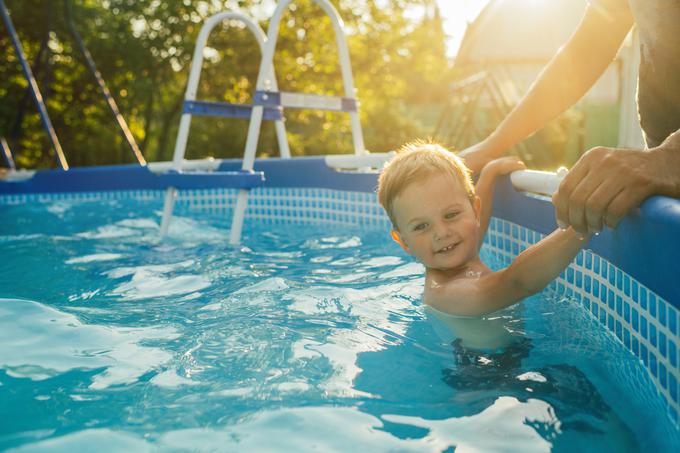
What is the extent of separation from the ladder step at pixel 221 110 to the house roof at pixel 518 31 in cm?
743

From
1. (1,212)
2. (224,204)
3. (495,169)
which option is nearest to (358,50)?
(224,204)

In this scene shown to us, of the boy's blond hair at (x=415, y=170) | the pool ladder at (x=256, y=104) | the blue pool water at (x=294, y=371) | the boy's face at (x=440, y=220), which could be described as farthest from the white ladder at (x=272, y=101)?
the boy's face at (x=440, y=220)

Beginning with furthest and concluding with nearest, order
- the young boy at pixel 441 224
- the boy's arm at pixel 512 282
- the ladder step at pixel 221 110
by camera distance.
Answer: the ladder step at pixel 221 110
the young boy at pixel 441 224
the boy's arm at pixel 512 282

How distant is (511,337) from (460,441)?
0.72 meters

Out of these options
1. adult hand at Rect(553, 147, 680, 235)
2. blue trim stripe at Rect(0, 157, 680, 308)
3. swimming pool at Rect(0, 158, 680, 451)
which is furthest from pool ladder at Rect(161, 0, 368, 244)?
adult hand at Rect(553, 147, 680, 235)

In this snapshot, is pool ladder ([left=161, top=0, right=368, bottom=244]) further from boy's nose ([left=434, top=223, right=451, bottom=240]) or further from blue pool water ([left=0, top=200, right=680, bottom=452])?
boy's nose ([left=434, top=223, right=451, bottom=240])

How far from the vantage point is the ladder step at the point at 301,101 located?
4.09m

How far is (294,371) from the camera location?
1.83 metres

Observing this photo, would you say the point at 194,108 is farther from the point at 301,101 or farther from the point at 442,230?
the point at 442,230

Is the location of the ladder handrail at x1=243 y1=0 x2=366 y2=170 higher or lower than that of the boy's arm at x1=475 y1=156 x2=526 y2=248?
higher

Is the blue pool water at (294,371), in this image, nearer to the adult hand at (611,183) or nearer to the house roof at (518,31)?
the adult hand at (611,183)

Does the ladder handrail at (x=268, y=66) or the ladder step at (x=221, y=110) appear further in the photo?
the ladder step at (x=221, y=110)

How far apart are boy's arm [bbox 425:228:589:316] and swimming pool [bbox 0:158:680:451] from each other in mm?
124

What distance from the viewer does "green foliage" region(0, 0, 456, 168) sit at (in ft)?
28.6
